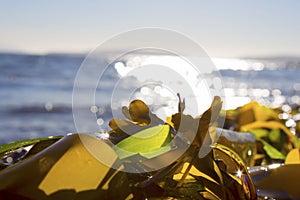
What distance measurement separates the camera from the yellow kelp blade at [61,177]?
0.43 metres

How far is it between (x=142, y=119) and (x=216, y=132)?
0.34 ft

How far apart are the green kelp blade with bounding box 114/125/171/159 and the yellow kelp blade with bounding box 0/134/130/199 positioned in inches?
0.9

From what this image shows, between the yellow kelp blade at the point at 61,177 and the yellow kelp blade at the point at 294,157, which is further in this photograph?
the yellow kelp blade at the point at 294,157

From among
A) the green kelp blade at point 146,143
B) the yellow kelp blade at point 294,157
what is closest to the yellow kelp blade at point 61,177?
the green kelp blade at point 146,143

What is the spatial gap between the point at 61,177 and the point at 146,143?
0.32 feet

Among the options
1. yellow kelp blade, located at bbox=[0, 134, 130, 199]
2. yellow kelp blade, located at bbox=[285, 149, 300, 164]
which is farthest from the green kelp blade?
yellow kelp blade, located at bbox=[285, 149, 300, 164]

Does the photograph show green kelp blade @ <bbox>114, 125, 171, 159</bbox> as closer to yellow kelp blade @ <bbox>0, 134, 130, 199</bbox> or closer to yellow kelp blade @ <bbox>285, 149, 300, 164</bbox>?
yellow kelp blade @ <bbox>0, 134, 130, 199</bbox>

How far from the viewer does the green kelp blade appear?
0.48 meters

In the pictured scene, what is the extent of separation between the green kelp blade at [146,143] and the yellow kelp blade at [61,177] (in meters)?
0.02

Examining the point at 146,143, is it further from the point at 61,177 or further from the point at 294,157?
the point at 294,157

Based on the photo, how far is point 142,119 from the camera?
1.86 ft

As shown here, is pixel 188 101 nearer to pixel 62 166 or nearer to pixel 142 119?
pixel 142 119

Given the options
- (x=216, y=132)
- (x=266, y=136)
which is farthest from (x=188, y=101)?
(x=266, y=136)

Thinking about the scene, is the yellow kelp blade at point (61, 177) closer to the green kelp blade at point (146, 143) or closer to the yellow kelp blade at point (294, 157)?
the green kelp blade at point (146, 143)
